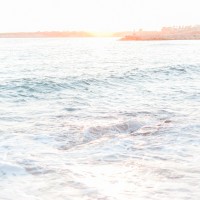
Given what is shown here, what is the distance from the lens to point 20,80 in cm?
2286

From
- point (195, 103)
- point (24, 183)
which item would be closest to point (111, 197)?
point (24, 183)

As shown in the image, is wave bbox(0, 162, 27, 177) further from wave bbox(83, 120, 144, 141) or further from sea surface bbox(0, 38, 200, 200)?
wave bbox(83, 120, 144, 141)

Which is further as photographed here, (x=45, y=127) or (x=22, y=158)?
(x=45, y=127)

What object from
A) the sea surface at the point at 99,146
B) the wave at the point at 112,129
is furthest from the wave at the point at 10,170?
the wave at the point at 112,129

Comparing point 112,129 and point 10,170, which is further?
point 112,129

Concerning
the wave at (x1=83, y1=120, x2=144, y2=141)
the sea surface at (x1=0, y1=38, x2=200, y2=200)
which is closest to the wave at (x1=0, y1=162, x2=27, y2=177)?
the sea surface at (x1=0, y1=38, x2=200, y2=200)

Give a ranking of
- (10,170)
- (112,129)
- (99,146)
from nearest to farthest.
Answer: (10,170)
(99,146)
(112,129)

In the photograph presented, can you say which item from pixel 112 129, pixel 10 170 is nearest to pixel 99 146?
pixel 112 129

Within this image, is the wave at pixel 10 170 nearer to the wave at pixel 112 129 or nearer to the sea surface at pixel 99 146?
the sea surface at pixel 99 146

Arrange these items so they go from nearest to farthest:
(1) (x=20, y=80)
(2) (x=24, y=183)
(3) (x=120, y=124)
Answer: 1. (2) (x=24, y=183)
2. (3) (x=120, y=124)
3. (1) (x=20, y=80)

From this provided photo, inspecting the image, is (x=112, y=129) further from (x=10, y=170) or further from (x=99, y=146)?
(x=10, y=170)

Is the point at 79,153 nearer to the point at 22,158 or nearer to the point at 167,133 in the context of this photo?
the point at 22,158

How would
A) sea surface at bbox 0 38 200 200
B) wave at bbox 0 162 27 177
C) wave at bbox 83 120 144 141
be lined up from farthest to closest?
wave at bbox 83 120 144 141 < wave at bbox 0 162 27 177 < sea surface at bbox 0 38 200 200

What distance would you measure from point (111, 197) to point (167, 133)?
4.51 metres
